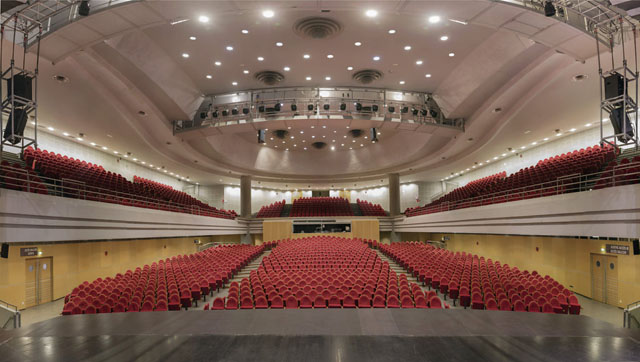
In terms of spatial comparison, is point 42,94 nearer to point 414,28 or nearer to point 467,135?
point 414,28

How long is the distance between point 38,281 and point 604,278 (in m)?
17.7

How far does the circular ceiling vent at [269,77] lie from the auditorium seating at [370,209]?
1570 centimetres

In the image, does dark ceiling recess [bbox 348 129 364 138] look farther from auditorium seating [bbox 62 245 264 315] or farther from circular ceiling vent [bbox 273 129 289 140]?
auditorium seating [bbox 62 245 264 315]

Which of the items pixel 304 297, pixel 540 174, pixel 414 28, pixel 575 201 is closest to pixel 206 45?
pixel 414 28

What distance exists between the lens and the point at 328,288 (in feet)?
27.5

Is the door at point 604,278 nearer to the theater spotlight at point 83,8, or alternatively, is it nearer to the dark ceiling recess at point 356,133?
the dark ceiling recess at point 356,133

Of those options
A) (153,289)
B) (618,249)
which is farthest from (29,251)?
(618,249)

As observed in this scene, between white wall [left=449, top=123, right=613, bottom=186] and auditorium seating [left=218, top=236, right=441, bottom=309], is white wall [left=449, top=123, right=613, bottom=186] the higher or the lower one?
the higher one

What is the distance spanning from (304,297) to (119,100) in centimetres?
954

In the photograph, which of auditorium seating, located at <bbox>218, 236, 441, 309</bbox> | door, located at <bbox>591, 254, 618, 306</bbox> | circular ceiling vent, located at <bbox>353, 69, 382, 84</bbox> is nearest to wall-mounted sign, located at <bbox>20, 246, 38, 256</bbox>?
auditorium seating, located at <bbox>218, 236, 441, 309</bbox>

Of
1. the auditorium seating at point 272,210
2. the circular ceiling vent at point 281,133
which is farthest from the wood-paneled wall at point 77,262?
the auditorium seating at point 272,210

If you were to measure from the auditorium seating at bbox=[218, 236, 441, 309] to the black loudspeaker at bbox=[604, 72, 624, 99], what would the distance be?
5.65 metres

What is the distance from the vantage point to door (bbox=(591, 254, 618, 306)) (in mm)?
10195

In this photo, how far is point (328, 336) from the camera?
143 inches
